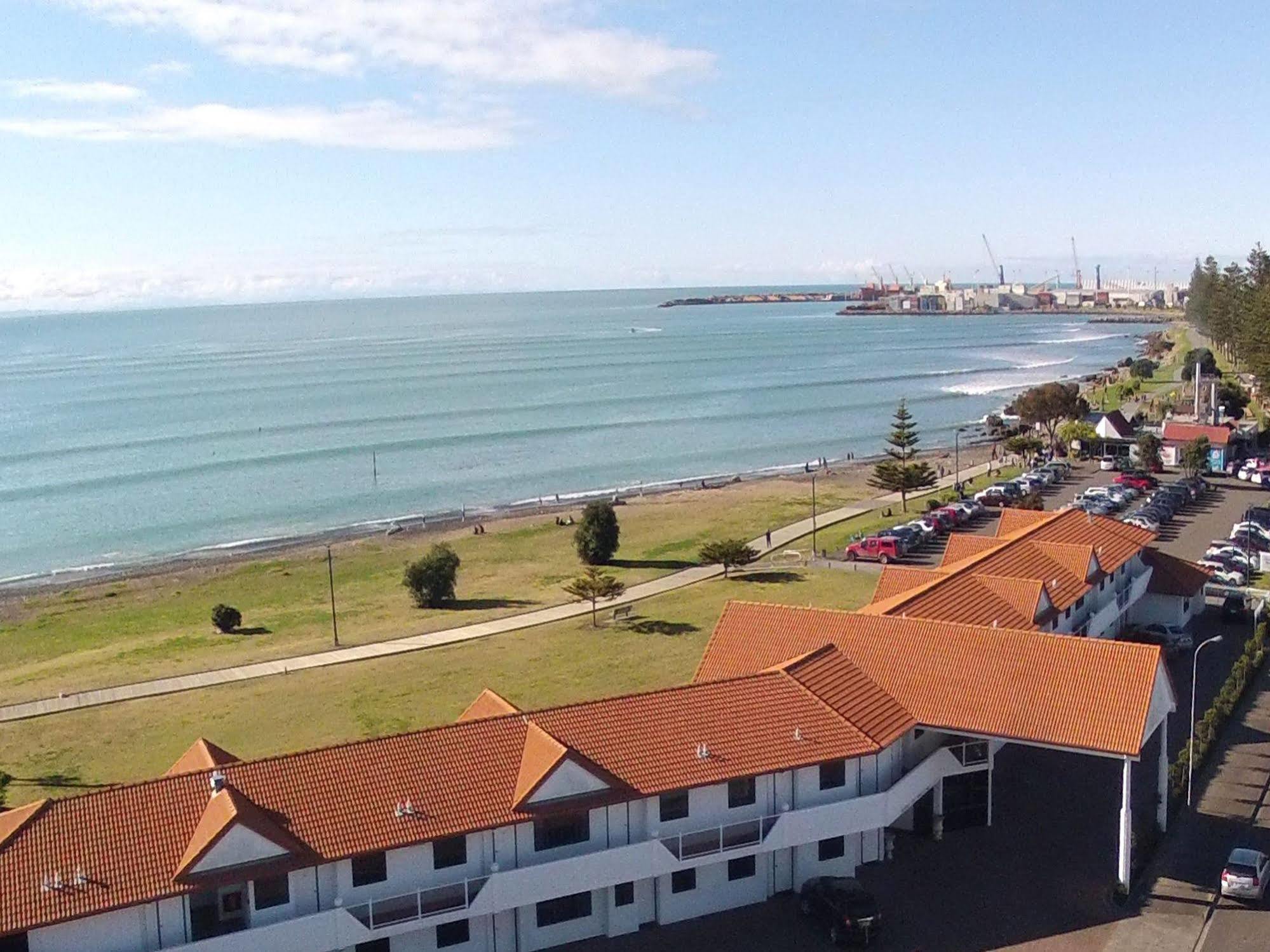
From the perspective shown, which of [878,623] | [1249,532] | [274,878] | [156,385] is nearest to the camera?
[274,878]

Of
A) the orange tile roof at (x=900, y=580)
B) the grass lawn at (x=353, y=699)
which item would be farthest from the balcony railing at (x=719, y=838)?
the orange tile roof at (x=900, y=580)

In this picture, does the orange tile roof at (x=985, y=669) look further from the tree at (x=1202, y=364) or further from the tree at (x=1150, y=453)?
the tree at (x=1202, y=364)

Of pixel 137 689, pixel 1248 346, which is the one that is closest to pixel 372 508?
pixel 137 689

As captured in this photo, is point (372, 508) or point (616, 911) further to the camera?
point (372, 508)

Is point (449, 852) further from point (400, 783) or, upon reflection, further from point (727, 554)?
point (727, 554)

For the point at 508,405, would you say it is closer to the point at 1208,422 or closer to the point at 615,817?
the point at 1208,422

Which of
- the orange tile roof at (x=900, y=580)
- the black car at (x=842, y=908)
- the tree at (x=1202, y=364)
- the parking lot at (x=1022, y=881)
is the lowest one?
the parking lot at (x=1022, y=881)

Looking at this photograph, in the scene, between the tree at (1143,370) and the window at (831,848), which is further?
the tree at (1143,370)

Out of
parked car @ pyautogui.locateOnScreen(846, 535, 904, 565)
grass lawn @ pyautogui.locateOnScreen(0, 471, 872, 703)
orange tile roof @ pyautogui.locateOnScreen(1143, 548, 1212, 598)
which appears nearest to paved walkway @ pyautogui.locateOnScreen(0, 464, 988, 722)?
grass lawn @ pyautogui.locateOnScreen(0, 471, 872, 703)
